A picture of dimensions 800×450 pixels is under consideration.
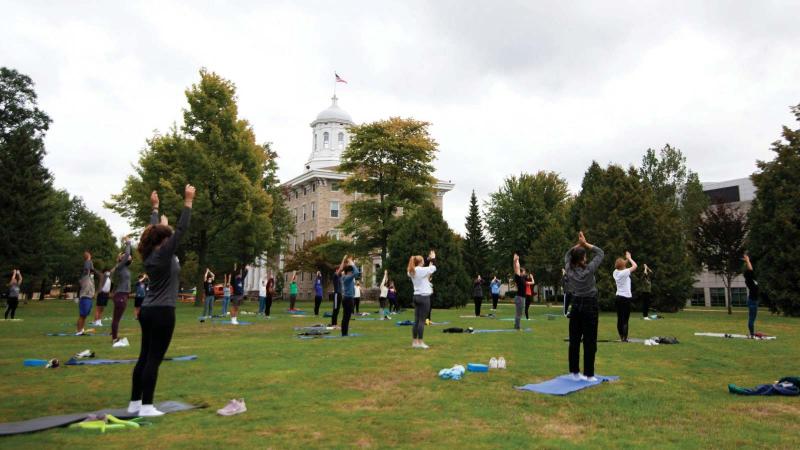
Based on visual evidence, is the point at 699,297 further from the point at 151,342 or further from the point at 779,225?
the point at 151,342

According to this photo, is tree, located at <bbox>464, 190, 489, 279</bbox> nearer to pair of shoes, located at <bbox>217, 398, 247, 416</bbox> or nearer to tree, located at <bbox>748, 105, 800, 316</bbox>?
tree, located at <bbox>748, 105, 800, 316</bbox>

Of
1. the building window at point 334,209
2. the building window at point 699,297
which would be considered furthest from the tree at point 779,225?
the building window at point 334,209

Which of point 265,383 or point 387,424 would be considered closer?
point 387,424

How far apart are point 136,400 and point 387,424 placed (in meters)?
3.20

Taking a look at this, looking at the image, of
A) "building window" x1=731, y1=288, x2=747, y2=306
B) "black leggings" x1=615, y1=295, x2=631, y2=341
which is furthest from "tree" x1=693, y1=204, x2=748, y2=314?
"building window" x1=731, y1=288, x2=747, y2=306

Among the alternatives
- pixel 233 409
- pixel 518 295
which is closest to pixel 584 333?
pixel 233 409

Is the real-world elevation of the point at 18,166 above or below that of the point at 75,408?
above

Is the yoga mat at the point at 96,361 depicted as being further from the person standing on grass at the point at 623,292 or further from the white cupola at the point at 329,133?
the white cupola at the point at 329,133

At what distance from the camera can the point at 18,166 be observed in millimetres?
44938

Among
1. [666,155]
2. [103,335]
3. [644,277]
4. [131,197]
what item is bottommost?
[103,335]

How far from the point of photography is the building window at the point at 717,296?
69562 millimetres

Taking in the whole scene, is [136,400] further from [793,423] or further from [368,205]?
[368,205]

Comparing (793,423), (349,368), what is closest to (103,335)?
(349,368)

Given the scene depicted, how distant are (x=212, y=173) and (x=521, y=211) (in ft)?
137
